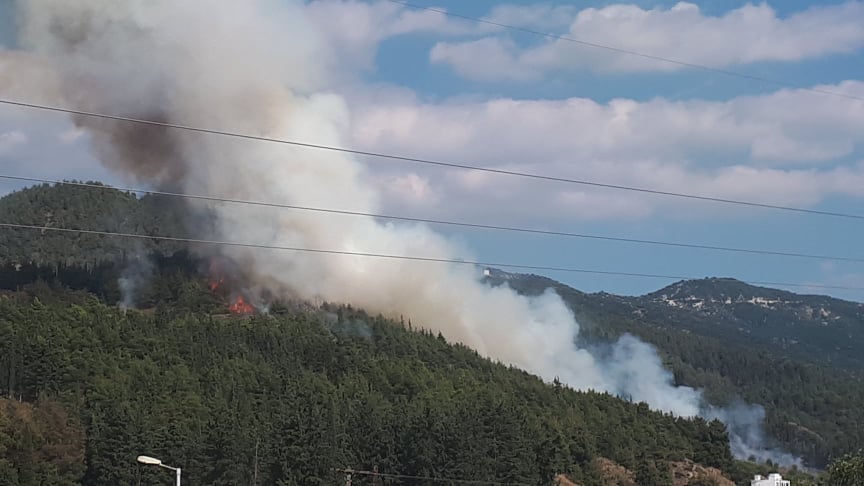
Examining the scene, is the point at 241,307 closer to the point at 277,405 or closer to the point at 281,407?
the point at 277,405

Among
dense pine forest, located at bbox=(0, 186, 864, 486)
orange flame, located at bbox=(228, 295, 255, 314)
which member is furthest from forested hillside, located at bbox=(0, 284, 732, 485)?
orange flame, located at bbox=(228, 295, 255, 314)

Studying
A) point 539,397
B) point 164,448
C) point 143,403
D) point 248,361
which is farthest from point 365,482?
point 539,397

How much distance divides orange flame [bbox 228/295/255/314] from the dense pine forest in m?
2.35

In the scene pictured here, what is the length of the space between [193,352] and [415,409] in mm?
35283

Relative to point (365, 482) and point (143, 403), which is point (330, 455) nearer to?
point (365, 482)

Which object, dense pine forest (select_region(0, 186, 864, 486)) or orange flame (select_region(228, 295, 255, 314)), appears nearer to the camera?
dense pine forest (select_region(0, 186, 864, 486))

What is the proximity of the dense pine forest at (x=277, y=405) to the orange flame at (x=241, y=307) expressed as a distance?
7.69 feet

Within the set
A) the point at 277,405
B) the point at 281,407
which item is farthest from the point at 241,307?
the point at 281,407

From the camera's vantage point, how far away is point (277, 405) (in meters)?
130

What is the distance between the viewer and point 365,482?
4304 inches

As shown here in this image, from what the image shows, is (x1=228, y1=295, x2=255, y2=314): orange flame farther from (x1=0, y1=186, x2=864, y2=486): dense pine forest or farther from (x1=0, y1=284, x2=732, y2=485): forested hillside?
(x1=0, y1=284, x2=732, y2=485): forested hillside

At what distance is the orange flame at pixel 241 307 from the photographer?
192m

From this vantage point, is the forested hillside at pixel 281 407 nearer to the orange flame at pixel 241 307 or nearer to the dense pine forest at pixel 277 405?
the dense pine forest at pixel 277 405

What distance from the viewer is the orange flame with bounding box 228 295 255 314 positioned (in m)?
192
